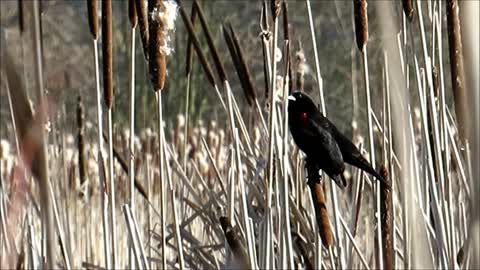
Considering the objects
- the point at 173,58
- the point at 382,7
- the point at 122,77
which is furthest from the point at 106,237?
the point at 122,77

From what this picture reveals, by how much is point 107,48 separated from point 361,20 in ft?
0.87

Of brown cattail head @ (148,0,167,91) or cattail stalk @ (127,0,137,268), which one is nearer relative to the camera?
brown cattail head @ (148,0,167,91)

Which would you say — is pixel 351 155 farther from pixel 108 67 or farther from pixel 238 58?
pixel 238 58

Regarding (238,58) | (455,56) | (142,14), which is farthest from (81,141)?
(455,56)

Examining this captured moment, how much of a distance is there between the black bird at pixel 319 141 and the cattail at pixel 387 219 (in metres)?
0.07

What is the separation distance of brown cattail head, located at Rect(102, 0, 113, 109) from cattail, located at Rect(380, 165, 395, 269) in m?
0.35

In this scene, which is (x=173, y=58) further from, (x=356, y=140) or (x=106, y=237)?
(x=106, y=237)

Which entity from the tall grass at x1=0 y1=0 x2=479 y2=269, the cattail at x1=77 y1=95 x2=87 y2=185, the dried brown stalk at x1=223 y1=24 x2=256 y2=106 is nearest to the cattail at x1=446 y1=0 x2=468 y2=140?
the tall grass at x1=0 y1=0 x2=479 y2=269

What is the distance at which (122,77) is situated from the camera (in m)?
5.21

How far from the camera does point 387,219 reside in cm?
113

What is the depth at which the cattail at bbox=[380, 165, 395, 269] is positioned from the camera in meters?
1.12

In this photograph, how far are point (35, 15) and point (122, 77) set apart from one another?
490 centimetres

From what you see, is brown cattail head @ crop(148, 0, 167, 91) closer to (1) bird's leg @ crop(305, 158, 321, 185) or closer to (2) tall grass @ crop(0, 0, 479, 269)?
(2) tall grass @ crop(0, 0, 479, 269)

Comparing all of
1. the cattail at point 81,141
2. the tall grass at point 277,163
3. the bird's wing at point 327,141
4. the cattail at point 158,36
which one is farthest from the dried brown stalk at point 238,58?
the cattail at point 158,36
